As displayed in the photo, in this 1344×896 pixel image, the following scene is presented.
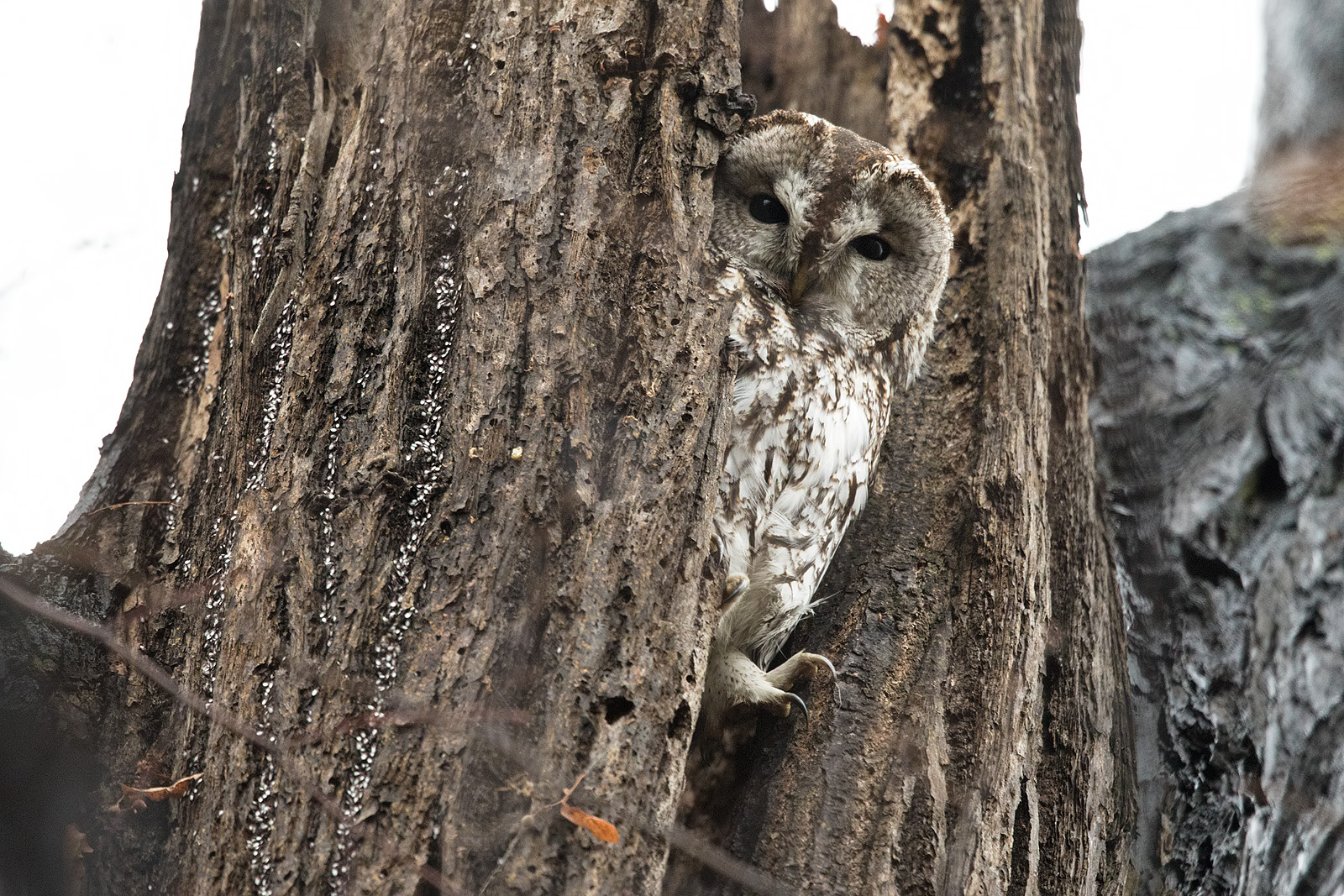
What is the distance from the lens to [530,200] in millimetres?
1695

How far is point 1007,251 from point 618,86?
3.70 feet

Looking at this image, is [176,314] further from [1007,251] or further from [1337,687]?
[1337,687]

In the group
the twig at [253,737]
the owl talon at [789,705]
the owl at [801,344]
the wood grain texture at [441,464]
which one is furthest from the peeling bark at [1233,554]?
the twig at [253,737]

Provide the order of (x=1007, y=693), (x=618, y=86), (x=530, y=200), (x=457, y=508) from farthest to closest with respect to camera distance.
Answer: (x=1007, y=693) < (x=618, y=86) < (x=530, y=200) < (x=457, y=508)

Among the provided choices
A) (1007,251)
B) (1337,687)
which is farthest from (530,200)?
(1337,687)

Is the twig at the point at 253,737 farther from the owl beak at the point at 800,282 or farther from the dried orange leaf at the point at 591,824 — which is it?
the owl beak at the point at 800,282

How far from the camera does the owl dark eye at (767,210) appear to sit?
244cm

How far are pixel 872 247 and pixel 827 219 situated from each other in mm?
212

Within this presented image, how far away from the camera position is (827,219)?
238 cm

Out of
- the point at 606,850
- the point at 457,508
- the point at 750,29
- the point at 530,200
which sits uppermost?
the point at 750,29

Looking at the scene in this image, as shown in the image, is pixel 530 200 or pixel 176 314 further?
pixel 176 314

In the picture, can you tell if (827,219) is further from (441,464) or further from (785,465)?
(441,464)

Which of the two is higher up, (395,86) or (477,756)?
(395,86)

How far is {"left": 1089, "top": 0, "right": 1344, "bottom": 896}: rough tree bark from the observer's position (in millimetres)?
2199
